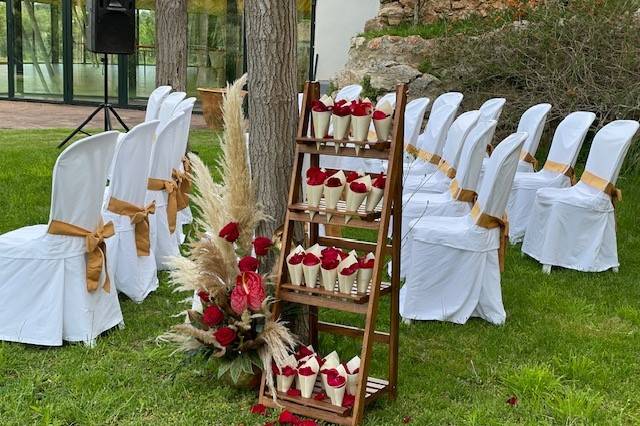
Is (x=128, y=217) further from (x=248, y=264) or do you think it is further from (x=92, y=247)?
(x=248, y=264)

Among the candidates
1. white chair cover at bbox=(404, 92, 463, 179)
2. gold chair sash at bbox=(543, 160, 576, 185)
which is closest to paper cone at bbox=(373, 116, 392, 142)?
white chair cover at bbox=(404, 92, 463, 179)

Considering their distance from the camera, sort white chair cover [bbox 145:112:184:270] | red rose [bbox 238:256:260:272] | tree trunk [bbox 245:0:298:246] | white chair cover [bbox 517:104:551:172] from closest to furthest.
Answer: red rose [bbox 238:256:260:272], tree trunk [bbox 245:0:298:246], white chair cover [bbox 145:112:184:270], white chair cover [bbox 517:104:551:172]

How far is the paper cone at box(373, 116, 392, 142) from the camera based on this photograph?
301 cm

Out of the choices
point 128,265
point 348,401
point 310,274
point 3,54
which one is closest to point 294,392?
point 348,401

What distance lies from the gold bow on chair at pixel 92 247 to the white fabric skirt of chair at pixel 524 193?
3.33 metres

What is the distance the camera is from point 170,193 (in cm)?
495

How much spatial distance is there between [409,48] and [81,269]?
728cm

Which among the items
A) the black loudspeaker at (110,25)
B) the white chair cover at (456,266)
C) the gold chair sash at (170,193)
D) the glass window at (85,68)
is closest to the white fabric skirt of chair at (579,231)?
the white chair cover at (456,266)

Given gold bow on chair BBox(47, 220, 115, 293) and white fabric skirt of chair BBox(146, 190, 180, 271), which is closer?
gold bow on chair BBox(47, 220, 115, 293)

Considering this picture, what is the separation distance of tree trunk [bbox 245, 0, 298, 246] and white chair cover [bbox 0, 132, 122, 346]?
0.76m

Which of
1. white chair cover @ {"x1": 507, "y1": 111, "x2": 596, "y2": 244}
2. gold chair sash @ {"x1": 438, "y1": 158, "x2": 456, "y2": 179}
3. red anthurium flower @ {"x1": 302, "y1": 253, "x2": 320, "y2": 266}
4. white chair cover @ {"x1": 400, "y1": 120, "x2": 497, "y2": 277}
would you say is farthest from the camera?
white chair cover @ {"x1": 507, "y1": 111, "x2": 596, "y2": 244}

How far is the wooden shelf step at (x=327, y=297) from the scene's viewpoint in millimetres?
2986

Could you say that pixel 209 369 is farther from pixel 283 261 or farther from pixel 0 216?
pixel 0 216

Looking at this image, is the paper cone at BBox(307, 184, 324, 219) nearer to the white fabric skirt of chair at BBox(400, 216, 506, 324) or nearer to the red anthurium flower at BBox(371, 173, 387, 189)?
the red anthurium flower at BBox(371, 173, 387, 189)
